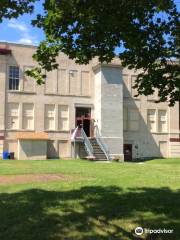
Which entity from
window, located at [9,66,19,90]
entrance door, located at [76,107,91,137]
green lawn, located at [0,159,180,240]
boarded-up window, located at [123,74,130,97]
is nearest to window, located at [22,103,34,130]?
window, located at [9,66,19,90]

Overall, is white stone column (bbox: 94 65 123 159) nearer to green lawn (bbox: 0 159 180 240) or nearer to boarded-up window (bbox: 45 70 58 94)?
boarded-up window (bbox: 45 70 58 94)

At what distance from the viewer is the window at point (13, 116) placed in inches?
1626

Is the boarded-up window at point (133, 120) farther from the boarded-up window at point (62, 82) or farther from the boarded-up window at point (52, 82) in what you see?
the boarded-up window at point (52, 82)

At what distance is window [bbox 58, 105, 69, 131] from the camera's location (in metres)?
43.3

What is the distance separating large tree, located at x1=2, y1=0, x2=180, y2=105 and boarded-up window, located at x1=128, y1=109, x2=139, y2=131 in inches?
1391

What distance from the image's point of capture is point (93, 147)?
4044 centimetres

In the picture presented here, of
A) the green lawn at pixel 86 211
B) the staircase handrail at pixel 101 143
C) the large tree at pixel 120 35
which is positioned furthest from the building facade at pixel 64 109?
the large tree at pixel 120 35

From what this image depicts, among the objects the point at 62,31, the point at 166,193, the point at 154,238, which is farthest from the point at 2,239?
the point at 166,193

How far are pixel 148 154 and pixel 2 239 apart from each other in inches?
1560

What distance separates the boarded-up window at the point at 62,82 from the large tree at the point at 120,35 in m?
32.9

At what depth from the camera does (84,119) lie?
43.9 m

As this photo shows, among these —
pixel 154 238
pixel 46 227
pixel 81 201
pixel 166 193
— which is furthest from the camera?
pixel 166 193

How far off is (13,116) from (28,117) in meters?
1.48

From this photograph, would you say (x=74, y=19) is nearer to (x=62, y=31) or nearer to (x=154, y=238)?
(x=62, y=31)
